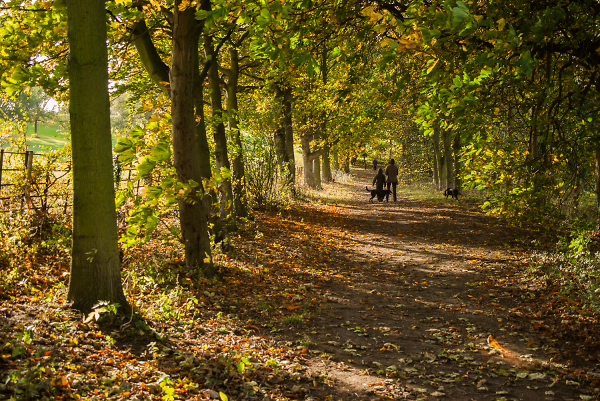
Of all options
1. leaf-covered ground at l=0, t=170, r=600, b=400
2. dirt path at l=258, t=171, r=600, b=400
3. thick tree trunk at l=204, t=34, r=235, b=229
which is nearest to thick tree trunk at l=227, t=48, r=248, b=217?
thick tree trunk at l=204, t=34, r=235, b=229

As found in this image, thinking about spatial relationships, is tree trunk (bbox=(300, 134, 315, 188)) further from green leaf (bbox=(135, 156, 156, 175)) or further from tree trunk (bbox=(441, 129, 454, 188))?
green leaf (bbox=(135, 156, 156, 175))

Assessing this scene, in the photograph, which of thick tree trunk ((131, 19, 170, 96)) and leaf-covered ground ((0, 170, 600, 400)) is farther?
thick tree trunk ((131, 19, 170, 96))

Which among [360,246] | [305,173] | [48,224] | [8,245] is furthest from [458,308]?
[305,173]

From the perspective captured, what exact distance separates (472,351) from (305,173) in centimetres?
1839

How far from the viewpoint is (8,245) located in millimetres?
6121

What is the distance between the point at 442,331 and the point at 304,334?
1.74m

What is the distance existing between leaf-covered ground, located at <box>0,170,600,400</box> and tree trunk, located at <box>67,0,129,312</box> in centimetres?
37

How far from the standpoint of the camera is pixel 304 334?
5203 mm

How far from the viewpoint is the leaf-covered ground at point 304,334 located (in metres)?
3.51

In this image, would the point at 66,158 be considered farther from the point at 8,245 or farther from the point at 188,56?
the point at 188,56

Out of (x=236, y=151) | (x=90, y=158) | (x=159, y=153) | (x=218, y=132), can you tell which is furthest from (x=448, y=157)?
(x=90, y=158)

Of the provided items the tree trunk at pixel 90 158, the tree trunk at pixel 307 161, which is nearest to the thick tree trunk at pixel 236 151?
the tree trunk at pixel 90 158

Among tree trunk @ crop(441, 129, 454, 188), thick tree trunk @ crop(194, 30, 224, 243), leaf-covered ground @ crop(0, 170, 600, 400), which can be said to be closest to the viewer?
leaf-covered ground @ crop(0, 170, 600, 400)

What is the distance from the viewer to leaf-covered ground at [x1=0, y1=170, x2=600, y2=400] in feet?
11.5
